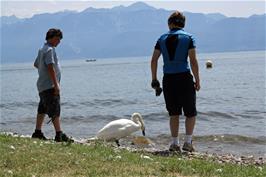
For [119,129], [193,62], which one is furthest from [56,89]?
[119,129]

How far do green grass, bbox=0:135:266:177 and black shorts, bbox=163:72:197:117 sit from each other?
1699 millimetres

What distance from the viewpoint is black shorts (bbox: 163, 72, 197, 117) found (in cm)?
1131

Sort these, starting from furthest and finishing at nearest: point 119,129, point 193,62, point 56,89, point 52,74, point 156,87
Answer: point 119,129
point 56,89
point 52,74
point 156,87
point 193,62

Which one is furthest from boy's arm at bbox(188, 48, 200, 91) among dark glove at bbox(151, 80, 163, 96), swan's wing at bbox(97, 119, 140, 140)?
swan's wing at bbox(97, 119, 140, 140)

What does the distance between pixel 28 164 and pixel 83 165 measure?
0.88 m

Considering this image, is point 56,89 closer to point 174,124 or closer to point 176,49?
point 174,124

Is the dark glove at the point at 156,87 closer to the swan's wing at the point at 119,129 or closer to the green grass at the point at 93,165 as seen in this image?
the green grass at the point at 93,165

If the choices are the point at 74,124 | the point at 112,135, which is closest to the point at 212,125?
the point at 74,124

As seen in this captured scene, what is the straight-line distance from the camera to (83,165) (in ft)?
28.5

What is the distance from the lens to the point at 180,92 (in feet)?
37.1

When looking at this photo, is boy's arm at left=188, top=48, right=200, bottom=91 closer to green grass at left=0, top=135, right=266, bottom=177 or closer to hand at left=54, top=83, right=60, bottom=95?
green grass at left=0, top=135, right=266, bottom=177

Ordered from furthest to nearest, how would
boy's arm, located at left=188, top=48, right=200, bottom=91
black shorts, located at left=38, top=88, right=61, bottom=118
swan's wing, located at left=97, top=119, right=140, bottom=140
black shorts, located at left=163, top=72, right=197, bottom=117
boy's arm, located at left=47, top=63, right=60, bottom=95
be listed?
swan's wing, located at left=97, top=119, right=140, bottom=140 → black shorts, located at left=38, top=88, right=61, bottom=118 → boy's arm, located at left=47, top=63, right=60, bottom=95 → black shorts, located at left=163, top=72, right=197, bottom=117 → boy's arm, located at left=188, top=48, right=200, bottom=91

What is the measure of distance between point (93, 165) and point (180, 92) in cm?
329

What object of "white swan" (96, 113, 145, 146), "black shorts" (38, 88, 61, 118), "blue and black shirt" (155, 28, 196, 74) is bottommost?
"white swan" (96, 113, 145, 146)
